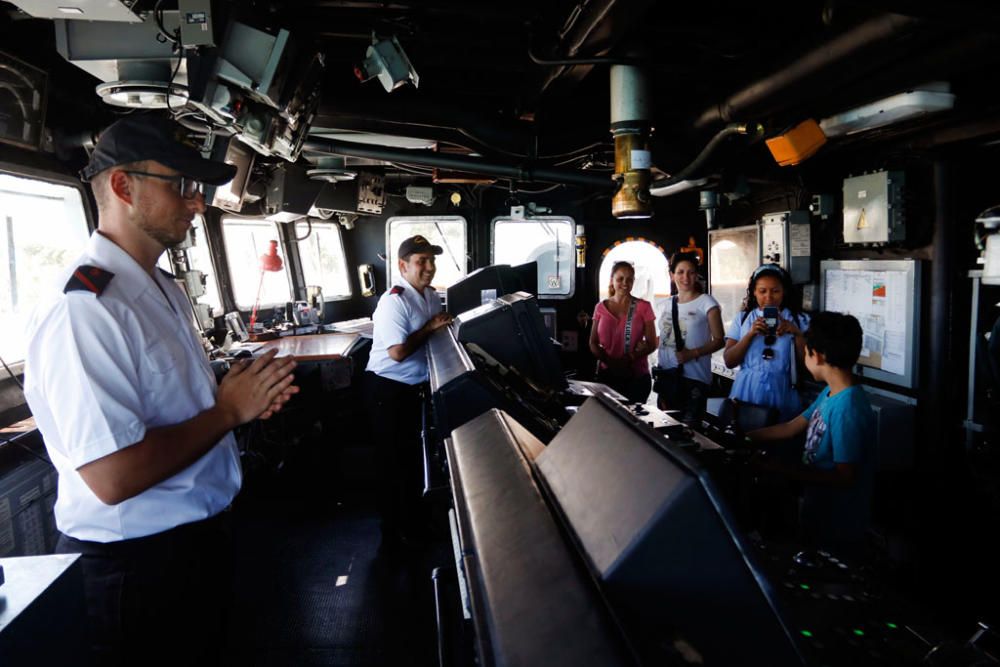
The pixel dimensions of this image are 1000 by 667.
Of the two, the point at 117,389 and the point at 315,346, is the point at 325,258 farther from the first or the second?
the point at 117,389

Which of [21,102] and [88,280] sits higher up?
[21,102]

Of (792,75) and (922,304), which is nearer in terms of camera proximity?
(792,75)

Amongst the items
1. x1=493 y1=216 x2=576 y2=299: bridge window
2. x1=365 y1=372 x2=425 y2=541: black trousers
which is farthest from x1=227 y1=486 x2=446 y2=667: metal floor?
x1=493 y1=216 x2=576 y2=299: bridge window

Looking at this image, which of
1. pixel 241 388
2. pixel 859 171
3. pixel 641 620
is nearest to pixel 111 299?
pixel 241 388

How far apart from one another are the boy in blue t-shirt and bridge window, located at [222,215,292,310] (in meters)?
5.30

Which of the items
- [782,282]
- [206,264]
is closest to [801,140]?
[782,282]

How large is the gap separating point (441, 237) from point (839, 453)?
6.71m

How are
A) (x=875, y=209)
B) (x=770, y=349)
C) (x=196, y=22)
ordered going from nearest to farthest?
1. (x=196, y=22)
2. (x=770, y=349)
3. (x=875, y=209)

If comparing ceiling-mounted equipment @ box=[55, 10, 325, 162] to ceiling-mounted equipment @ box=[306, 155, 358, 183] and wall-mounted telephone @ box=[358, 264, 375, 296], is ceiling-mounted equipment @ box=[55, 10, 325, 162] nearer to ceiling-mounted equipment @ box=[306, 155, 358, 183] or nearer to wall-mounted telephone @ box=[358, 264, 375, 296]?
ceiling-mounted equipment @ box=[306, 155, 358, 183]

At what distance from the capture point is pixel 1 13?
2.72m

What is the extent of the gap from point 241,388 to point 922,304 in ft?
14.6

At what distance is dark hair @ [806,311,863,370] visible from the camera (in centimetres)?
213

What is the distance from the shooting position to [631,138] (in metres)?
3.26

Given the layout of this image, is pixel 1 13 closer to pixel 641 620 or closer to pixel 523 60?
pixel 523 60
